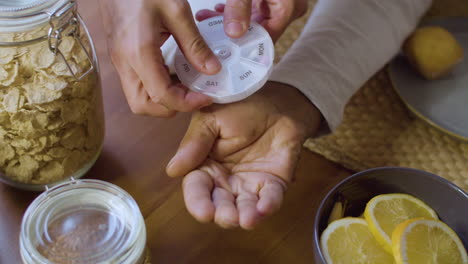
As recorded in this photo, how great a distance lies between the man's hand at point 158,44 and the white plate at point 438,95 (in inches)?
12.5

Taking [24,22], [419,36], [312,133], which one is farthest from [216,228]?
[419,36]

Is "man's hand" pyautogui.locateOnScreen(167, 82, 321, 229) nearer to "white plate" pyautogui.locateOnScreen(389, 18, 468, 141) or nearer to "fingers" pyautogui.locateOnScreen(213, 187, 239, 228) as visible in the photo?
"fingers" pyautogui.locateOnScreen(213, 187, 239, 228)

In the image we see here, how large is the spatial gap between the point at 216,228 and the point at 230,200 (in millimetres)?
70

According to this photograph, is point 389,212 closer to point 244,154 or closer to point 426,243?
point 426,243

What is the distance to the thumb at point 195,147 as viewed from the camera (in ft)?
1.67

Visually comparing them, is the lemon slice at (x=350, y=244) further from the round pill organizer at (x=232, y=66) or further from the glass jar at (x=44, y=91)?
the glass jar at (x=44, y=91)

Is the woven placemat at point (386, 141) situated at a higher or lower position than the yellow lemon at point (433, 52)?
lower

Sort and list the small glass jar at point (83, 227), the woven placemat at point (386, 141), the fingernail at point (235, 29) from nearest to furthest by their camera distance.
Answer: the small glass jar at point (83, 227) < the fingernail at point (235, 29) < the woven placemat at point (386, 141)

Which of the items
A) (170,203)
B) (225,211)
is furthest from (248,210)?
(170,203)

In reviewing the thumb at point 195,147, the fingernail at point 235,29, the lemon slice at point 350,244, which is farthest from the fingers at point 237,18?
the lemon slice at point 350,244

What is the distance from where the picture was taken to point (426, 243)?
440 millimetres

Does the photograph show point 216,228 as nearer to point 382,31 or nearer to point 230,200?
point 230,200

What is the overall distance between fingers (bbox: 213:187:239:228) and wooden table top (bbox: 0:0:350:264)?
68 millimetres

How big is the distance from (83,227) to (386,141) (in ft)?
1.33
